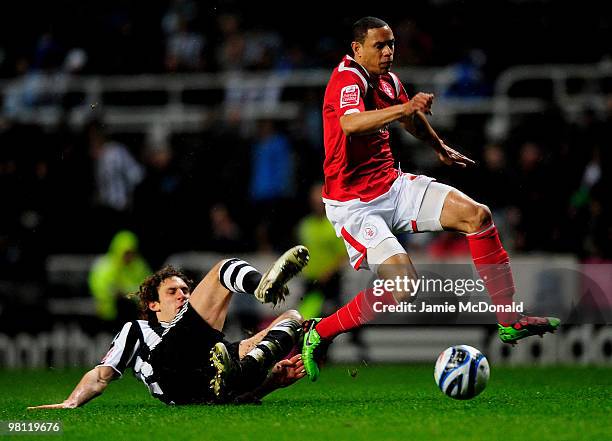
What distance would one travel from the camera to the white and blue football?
7.56 meters

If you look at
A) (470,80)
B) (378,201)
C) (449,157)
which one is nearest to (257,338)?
(378,201)

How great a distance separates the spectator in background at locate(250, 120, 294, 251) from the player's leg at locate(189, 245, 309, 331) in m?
6.79

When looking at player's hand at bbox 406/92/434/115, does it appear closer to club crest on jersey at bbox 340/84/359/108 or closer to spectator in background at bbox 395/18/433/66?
club crest on jersey at bbox 340/84/359/108

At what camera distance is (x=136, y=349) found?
7.98 metres

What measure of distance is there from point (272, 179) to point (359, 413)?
25.0 ft

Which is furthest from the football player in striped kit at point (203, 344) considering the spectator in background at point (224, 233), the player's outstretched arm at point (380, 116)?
the spectator in background at point (224, 233)

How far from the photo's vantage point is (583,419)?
698 cm

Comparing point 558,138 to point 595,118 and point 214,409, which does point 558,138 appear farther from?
point 214,409

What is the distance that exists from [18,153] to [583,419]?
10.5m

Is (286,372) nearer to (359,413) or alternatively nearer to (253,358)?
(253,358)

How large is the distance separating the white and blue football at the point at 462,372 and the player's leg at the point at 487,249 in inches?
23.7

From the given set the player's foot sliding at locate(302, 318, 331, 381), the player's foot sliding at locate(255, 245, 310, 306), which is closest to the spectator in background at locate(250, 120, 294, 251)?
the player's foot sliding at locate(302, 318, 331, 381)

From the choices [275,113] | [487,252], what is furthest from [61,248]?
[487,252]

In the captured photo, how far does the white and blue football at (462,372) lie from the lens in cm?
756
